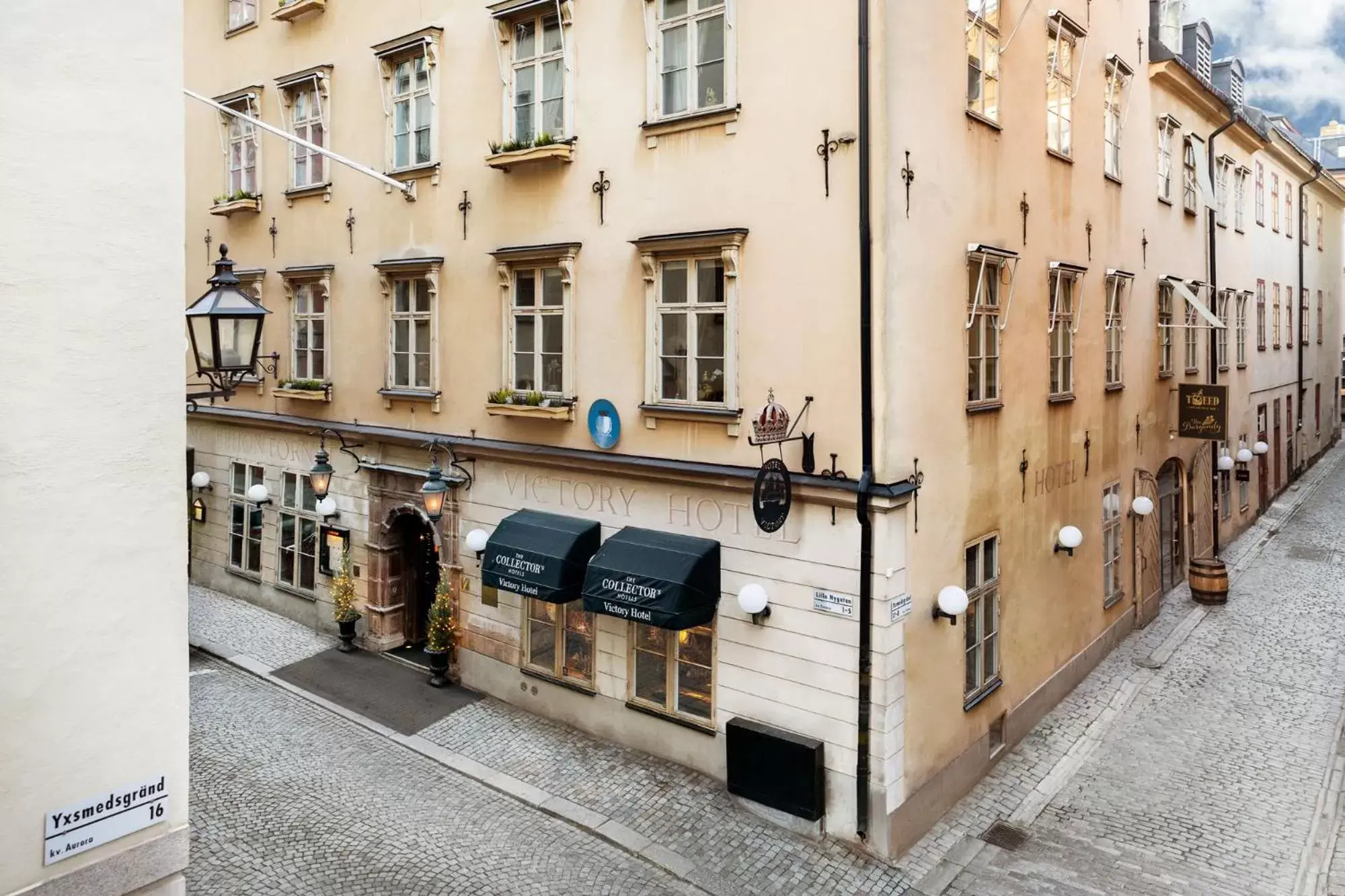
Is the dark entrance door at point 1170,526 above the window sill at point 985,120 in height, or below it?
below

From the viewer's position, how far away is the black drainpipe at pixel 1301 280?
29875 mm

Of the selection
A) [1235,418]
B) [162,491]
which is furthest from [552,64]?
[1235,418]

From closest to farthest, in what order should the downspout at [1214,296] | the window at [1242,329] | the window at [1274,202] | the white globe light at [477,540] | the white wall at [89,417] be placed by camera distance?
the white wall at [89,417] < the white globe light at [477,540] < the downspout at [1214,296] < the window at [1242,329] < the window at [1274,202]

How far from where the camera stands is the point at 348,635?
15.3 metres

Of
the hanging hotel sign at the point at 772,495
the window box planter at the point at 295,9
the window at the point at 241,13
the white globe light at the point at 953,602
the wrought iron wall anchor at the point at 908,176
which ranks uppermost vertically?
the window at the point at 241,13

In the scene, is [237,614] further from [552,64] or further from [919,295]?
[919,295]

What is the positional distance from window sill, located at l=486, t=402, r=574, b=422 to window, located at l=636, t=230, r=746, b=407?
55.3 inches

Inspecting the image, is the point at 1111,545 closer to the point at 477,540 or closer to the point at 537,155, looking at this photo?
the point at 477,540

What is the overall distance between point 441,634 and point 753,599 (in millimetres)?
5834

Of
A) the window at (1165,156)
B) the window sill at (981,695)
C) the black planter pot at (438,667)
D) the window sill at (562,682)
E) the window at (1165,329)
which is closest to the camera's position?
→ the window sill at (981,695)

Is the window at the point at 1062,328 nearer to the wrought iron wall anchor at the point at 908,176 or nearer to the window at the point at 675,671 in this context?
the wrought iron wall anchor at the point at 908,176

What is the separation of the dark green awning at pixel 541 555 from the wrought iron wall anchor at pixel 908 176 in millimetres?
5508

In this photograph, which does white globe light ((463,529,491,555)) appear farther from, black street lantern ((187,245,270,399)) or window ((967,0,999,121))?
window ((967,0,999,121))

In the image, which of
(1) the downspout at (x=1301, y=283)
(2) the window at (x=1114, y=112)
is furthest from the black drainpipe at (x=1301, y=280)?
(2) the window at (x=1114, y=112)
